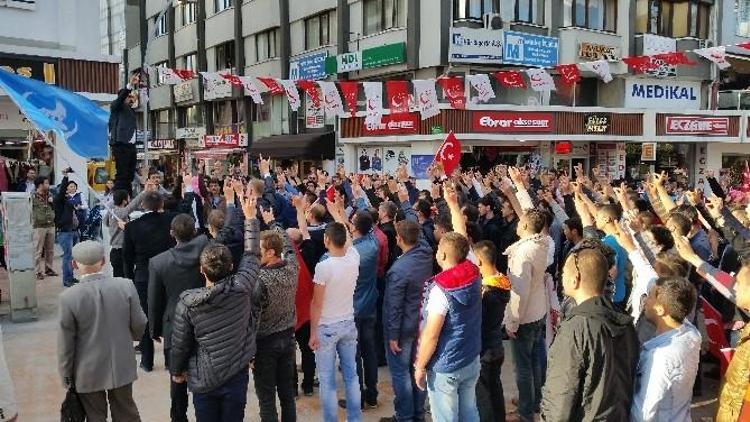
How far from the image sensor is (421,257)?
17.7 ft

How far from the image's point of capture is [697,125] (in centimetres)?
2847

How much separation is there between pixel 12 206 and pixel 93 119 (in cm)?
167

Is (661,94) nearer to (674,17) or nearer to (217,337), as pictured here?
(674,17)

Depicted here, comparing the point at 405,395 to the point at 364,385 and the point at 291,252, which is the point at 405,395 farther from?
the point at 291,252

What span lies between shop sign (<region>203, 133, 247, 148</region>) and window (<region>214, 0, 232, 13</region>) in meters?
7.19

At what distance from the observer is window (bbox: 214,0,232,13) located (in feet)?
118

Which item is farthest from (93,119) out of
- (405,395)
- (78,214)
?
(405,395)

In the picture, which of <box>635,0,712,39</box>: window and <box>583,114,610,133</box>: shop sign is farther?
<box>635,0,712,39</box>: window

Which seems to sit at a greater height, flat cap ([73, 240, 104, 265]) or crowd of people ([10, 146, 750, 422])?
flat cap ([73, 240, 104, 265])

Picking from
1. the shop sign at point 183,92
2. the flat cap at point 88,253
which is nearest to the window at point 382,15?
the shop sign at point 183,92

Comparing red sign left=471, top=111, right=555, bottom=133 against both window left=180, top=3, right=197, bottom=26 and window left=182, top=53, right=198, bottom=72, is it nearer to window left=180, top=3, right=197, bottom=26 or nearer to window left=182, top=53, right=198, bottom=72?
window left=182, top=53, right=198, bottom=72

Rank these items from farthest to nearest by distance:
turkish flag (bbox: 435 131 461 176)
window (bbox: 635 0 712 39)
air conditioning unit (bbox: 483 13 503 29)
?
1. window (bbox: 635 0 712 39)
2. air conditioning unit (bbox: 483 13 503 29)
3. turkish flag (bbox: 435 131 461 176)

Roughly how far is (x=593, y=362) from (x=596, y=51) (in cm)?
2653

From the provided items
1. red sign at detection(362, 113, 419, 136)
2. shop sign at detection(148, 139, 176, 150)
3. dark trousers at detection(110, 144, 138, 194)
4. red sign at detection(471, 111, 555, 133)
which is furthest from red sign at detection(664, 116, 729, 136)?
shop sign at detection(148, 139, 176, 150)
